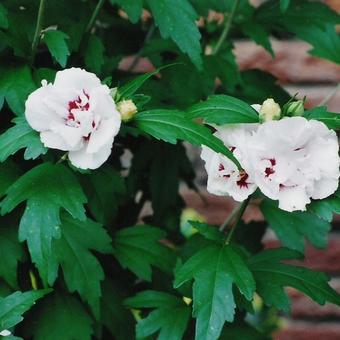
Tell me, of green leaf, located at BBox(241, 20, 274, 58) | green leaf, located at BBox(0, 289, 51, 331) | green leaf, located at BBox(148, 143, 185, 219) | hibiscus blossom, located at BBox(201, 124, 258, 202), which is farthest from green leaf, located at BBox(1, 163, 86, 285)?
green leaf, located at BBox(241, 20, 274, 58)

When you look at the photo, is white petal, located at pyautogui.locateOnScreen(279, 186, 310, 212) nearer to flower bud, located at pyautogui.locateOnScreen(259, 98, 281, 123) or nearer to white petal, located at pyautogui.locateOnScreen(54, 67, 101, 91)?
flower bud, located at pyautogui.locateOnScreen(259, 98, 281, 123)

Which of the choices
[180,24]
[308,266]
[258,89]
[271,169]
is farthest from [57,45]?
[308,266]

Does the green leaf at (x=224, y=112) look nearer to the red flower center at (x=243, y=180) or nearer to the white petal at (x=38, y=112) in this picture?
the red flower center at (x=243, y=180)

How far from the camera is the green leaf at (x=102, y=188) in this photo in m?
1.34

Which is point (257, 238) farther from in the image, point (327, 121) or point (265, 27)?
point (327, 121)

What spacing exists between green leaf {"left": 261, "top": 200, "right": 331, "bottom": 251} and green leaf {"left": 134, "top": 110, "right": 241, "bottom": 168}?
477 mm

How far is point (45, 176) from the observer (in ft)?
3.62

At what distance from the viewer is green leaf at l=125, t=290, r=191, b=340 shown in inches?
48.3

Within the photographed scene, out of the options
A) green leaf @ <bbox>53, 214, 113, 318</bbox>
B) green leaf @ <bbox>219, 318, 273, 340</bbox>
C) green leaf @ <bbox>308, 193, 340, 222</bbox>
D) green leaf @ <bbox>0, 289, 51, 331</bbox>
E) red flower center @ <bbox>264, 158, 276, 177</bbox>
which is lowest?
green leaf @ <bbox>219, 318, 273, 340</bbox>

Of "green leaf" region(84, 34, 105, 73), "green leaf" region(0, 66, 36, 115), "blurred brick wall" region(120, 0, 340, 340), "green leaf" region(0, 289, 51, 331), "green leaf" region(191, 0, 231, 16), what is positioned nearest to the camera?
"green leaf" region(0, 289, 51, 331)

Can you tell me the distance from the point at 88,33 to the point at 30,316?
487 millimetres

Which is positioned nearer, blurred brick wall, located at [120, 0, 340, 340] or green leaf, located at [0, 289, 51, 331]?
green leaf, located at [0, 289, 51, 331]

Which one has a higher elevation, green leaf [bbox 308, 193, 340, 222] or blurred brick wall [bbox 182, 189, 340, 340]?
green leaf [bbox 308, 193, 340, 222]

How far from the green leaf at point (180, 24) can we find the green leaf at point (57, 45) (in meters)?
0.15
